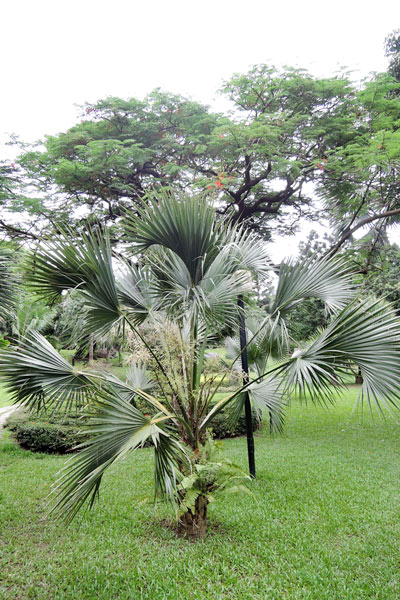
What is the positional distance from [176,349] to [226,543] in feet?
6.35

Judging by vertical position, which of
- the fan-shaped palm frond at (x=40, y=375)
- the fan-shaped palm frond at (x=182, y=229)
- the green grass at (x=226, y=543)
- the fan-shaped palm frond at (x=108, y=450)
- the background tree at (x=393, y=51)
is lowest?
the green grass at (x=226, y=543)

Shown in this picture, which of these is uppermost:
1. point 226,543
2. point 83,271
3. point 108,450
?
point 83,271


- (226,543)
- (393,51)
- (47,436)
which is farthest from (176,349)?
(393,51)

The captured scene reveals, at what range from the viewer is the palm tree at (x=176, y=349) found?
2.96m

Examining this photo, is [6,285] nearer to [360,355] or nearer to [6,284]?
[6,284]

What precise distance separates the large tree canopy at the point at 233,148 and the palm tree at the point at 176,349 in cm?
449

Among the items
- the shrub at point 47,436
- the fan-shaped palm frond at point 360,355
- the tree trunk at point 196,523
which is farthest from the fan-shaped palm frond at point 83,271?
the shrub at point 47,436

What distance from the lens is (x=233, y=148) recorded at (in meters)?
8.85

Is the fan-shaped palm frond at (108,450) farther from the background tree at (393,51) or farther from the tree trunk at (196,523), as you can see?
the background tree at (393,51)

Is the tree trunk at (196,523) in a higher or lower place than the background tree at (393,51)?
lower

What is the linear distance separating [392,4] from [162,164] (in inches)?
247

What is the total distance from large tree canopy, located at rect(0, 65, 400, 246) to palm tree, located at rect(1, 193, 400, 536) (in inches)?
177

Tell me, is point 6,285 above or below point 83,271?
above

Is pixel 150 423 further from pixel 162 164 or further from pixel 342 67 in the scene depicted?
pixel 342 67
